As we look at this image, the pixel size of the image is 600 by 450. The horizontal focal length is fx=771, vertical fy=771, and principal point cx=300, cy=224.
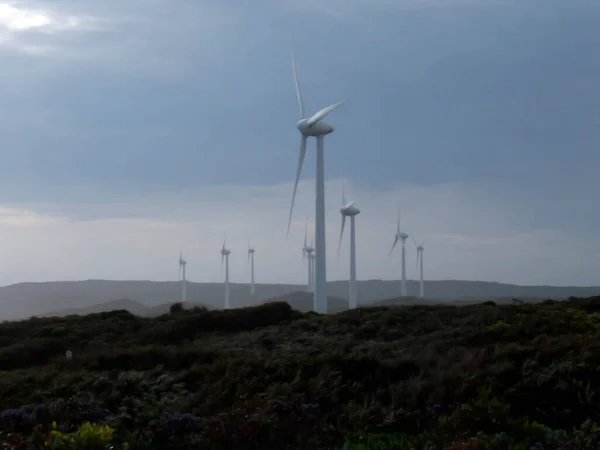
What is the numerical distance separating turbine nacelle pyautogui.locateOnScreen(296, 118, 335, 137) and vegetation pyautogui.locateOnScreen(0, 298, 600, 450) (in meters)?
29.6

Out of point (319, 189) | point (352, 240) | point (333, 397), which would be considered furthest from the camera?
point (352, 240)

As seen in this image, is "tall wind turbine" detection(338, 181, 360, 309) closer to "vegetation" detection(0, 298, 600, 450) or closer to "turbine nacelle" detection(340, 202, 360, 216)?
"turbine nacelle" detection(340, 202, 360, 216)

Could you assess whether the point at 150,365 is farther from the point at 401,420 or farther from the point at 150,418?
the point at 401,420

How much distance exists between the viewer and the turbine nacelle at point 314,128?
5344 cm

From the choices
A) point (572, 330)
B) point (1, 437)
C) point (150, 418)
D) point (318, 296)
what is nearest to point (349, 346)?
point (572, 330)

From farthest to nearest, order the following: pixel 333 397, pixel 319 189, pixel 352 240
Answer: pixel 352 240 < pixel 319 189 < pixel 333 397

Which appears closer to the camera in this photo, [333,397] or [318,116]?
[333,397]

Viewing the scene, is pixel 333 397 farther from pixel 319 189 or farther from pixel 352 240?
pixel 352 240

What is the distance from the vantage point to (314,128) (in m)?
53.5

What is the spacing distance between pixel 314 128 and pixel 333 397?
4124cm

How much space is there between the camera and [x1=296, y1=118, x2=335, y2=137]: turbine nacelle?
53.4 metres

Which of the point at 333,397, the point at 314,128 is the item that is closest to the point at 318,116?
the point at 314,128

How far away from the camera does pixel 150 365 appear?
67.2ft

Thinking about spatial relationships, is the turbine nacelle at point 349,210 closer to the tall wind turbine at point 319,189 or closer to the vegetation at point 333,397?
the tall wind turbine at point 319,189
